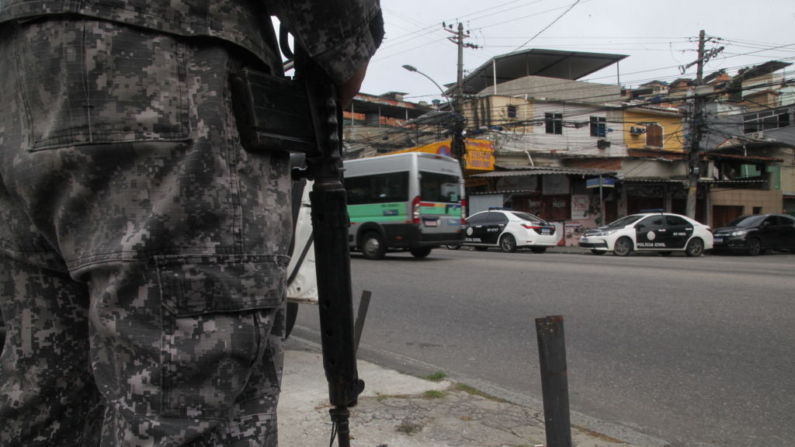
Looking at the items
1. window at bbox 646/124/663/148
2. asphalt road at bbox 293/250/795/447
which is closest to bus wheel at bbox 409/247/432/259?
asphalt road at bbox 293/250/795/447

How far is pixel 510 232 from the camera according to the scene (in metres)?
16.8

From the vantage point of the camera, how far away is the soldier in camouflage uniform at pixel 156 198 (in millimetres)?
832

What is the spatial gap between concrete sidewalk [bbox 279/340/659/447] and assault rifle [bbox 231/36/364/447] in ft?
4.01

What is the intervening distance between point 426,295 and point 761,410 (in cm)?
419

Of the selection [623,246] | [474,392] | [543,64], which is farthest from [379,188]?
[543,64]

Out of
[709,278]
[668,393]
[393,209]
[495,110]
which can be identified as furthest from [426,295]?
[495,110]

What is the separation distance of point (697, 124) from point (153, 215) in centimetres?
2204

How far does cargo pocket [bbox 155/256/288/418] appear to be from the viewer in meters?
0.82

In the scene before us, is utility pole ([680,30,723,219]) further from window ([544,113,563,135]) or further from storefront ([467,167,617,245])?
window ([544,113,563,135])

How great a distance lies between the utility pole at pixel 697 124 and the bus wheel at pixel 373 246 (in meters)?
12.7

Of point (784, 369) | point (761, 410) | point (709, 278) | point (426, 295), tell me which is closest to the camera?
point (761, 410)

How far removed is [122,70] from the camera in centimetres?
87

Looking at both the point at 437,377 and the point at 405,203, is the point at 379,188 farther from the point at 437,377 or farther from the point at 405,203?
the point at 437,377

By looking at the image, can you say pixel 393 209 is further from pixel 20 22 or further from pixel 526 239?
pixel 20 22
